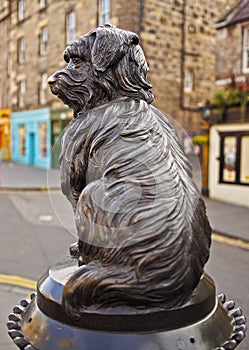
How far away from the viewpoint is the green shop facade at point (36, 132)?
1995 cm

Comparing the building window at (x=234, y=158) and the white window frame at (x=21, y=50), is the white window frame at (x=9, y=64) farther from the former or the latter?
the building window at (x=234, y=158)

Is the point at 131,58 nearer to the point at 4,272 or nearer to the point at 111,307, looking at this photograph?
the point at 111,307

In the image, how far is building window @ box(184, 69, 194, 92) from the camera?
17.1 metres

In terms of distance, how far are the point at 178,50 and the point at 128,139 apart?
15736 millimetres

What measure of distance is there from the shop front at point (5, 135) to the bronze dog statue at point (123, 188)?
25255 mm

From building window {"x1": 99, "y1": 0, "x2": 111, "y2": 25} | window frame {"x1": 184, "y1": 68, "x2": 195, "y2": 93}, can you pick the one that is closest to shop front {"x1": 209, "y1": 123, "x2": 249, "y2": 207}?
window frame {"x1": 184, "y1": 68, "x2": 195, "y2": 93}

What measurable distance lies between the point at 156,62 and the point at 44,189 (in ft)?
21.4

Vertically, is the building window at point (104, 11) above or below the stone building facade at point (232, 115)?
above

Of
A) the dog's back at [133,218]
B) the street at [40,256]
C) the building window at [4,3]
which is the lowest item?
the street at [40,256]

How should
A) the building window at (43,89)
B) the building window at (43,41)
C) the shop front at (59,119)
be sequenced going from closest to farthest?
1. the shop front at (59,119)
2. the building window at (43,41)
3. the building window at (43,89)

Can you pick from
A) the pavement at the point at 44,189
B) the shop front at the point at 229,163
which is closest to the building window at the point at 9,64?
the pavement at the point at 44,189

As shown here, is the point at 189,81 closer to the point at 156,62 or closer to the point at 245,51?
the point at 156,62

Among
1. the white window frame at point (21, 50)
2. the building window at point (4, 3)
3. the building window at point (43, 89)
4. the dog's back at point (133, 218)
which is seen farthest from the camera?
the building window at point (4, 3)

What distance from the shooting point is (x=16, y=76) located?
950 inches
